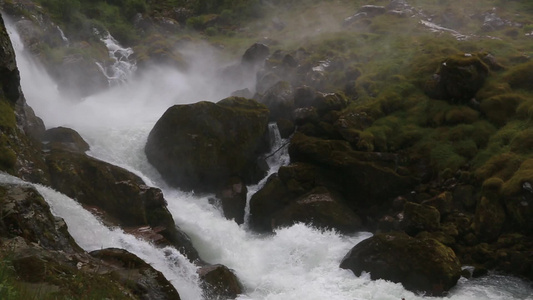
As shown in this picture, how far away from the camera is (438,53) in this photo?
37.4 m

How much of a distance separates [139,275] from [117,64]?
3699 cm

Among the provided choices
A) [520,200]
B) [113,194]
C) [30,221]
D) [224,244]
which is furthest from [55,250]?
[520,200]

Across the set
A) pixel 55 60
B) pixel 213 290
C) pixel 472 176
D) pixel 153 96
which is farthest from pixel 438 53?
pixel 55 60

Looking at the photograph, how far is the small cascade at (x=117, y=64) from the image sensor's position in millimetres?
44316

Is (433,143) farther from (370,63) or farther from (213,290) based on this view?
(213,290)

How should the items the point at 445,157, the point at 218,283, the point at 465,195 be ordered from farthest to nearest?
the point at 445,157 → the point at 465,195 → the point at 218,283

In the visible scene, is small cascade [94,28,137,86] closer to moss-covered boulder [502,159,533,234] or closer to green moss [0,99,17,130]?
green moss [0,99,17,130]

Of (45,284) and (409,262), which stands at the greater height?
(45,284)

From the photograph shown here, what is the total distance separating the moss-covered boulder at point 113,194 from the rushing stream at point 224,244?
4.51ft

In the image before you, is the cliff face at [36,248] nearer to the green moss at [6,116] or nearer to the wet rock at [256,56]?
the green moss at [6,116]

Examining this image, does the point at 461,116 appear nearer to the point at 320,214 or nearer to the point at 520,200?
the point at 520,200

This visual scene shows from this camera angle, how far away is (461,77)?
2953cm

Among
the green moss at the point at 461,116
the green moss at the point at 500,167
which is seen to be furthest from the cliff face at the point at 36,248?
the green moss at the point at 461,116

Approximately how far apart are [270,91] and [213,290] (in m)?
18.0
